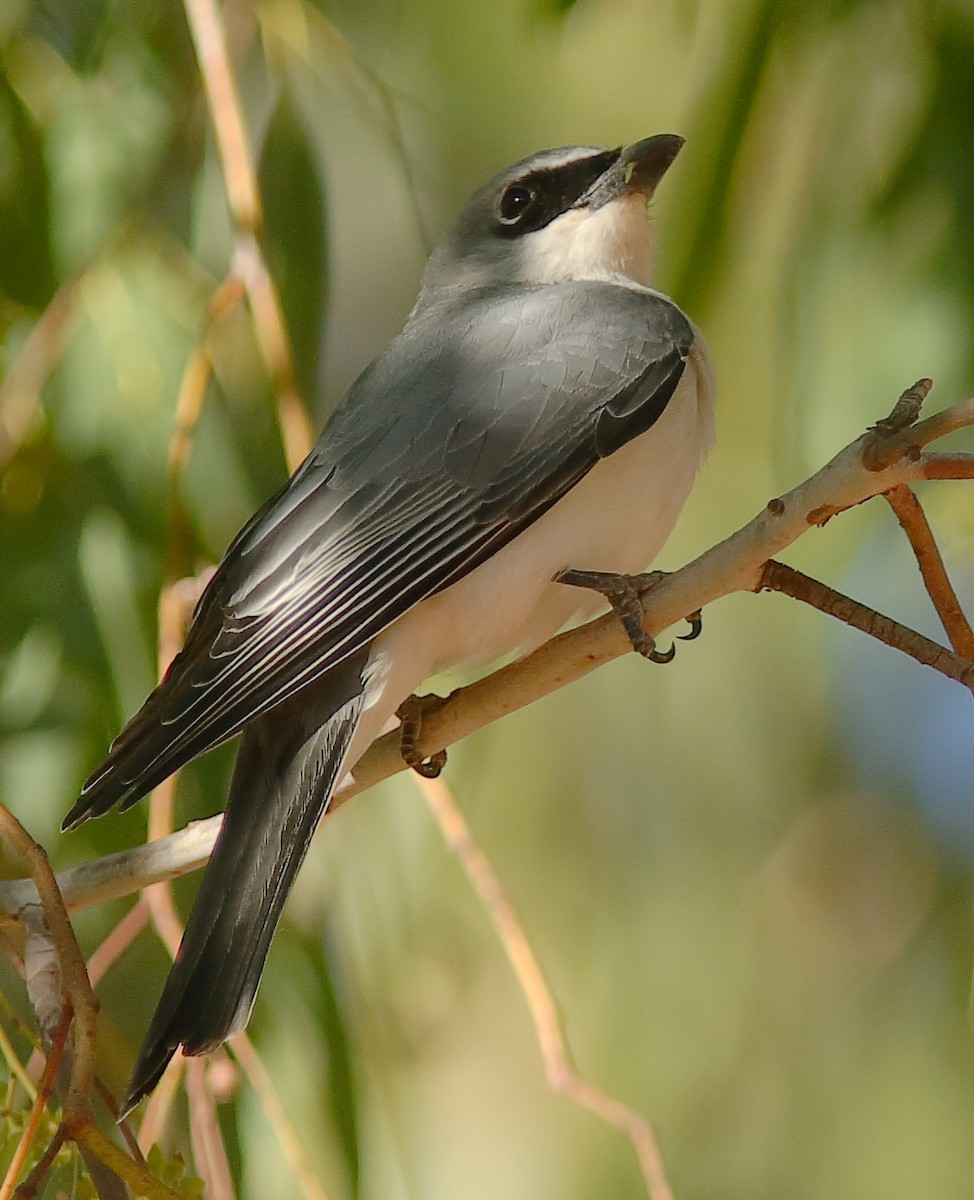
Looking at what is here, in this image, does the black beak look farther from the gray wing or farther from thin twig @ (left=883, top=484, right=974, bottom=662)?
thin twig @ (left=883, top=484, right=974, bottom=662)

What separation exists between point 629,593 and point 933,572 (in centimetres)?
38

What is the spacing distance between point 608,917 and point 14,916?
1.03m

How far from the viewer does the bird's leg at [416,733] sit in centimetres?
170

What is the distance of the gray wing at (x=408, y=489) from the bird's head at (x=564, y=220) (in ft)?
0.34

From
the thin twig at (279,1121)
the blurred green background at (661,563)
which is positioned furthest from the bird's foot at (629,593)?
the thin twig at (279,1121)

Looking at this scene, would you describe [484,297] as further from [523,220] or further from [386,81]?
[386,81]

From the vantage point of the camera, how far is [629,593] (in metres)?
1.65

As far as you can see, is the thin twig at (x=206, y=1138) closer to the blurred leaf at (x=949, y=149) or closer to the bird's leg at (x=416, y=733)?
the bird's leg at (x=416, y=733)

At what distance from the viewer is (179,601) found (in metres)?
1.89

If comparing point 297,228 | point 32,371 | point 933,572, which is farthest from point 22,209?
point 933,572

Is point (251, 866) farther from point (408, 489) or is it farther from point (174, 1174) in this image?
point (408, 489)

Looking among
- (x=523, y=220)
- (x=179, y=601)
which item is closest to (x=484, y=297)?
(x=523, y=220)

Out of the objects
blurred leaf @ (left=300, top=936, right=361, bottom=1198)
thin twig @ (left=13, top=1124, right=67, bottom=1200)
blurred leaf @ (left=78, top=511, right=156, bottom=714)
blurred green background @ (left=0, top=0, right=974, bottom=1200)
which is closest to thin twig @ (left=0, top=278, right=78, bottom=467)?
blurred green background @ (left=0, top=0, right=974, bottom=1200)

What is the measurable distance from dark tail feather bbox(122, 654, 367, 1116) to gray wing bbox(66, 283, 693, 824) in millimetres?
101
